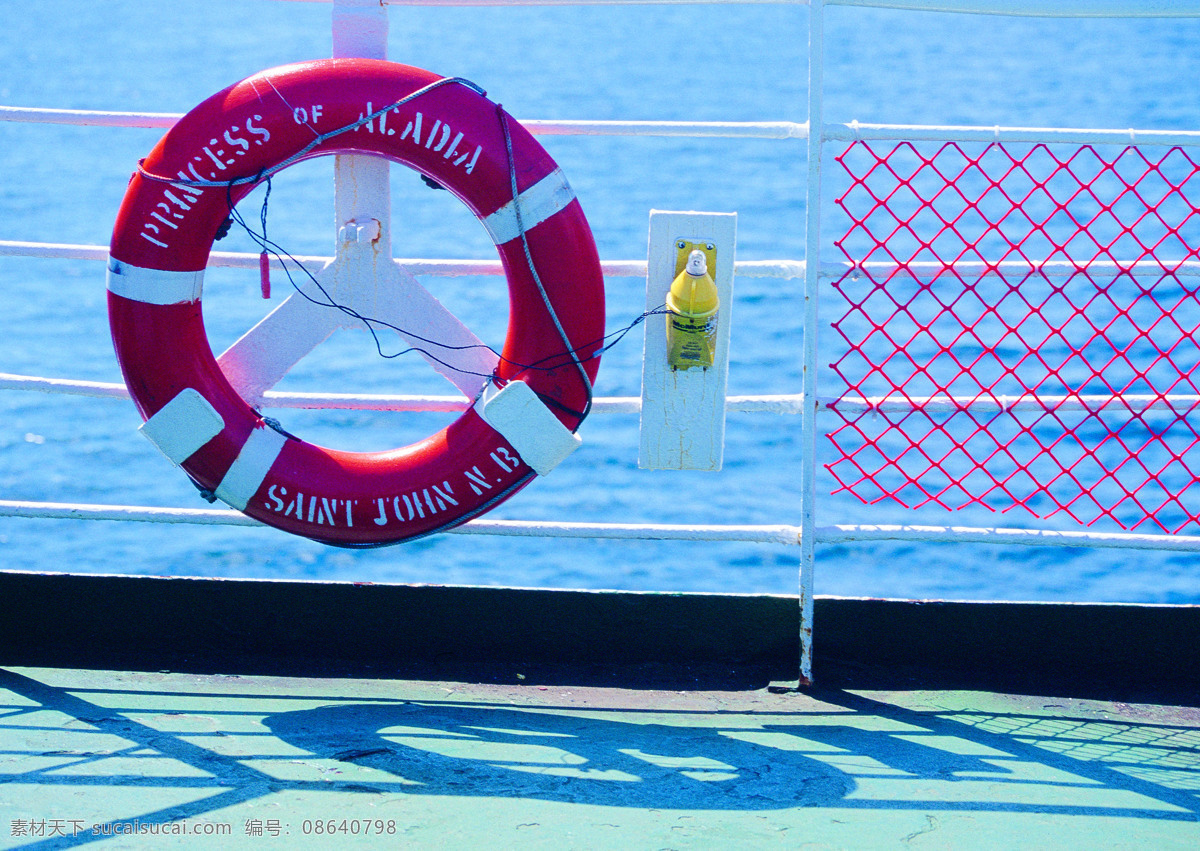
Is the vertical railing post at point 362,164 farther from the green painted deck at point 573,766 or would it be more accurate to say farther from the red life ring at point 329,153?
the green painted deck at point 573,766

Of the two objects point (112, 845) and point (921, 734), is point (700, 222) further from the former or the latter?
point (112, 845)

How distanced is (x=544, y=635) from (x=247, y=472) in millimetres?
556

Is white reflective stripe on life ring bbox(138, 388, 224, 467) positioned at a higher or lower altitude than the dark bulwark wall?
higher

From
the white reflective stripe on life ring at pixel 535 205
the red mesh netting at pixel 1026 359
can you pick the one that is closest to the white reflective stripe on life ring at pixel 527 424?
the white reflective stripe on life ring at pixel 535 205

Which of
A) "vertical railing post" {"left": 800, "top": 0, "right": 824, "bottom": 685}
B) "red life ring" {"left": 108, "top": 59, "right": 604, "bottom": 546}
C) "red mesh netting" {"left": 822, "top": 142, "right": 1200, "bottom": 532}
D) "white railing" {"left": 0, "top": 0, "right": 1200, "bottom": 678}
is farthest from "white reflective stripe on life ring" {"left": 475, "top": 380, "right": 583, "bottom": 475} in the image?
"red mesh netting" {"left": 822, "top": 142, "right": 1200, "bottom": 532}

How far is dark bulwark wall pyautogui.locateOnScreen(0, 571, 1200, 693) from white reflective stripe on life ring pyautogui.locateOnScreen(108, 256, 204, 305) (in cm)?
48

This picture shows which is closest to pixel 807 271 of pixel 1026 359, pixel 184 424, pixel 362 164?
pixel 362 164

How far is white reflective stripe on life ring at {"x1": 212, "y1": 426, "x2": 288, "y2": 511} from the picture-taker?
1.86m

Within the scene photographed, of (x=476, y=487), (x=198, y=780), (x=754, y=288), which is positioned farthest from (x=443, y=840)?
(x=754, y=288)

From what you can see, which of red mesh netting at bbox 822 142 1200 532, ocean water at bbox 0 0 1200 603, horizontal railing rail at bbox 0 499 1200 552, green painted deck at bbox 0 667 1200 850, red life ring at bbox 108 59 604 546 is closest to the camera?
green painted deck at bbox 0 667 1200 850

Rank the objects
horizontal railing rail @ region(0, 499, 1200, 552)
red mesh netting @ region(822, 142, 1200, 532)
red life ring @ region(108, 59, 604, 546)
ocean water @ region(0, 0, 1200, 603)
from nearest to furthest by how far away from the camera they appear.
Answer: red life ring @ region(108, 59, 604, 546), horizontal railing rail @ region(0, 499, 1200, 552), red mesh netting @ region(822, 142, 1200, 532), ocean water @ region(0, 0, 1200, 603)

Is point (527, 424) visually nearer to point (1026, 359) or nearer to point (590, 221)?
point (1026, 359)

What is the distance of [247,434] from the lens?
1.87m

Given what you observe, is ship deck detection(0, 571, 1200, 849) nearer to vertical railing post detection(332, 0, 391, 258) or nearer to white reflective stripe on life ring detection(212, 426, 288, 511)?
white reflective stripe on life ring detection(212, 426, 288, 511)
